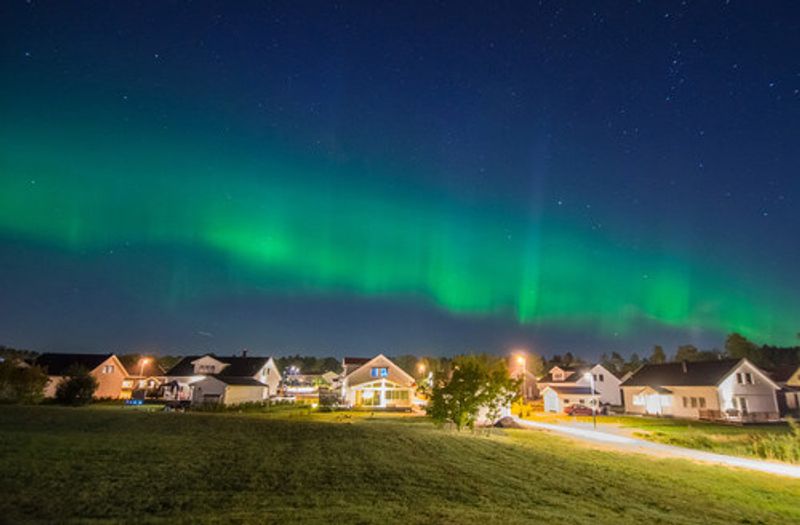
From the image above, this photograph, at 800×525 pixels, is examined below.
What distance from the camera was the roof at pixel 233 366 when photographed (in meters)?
70.8

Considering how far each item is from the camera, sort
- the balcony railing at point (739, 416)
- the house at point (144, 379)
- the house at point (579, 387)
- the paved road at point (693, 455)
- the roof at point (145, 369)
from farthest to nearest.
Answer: the roof at point (145, 369) < the house at point (144, 379) < the house at point (579, 387) < the balcony railing at point (739, 416) < the paved road at point (693, 455)

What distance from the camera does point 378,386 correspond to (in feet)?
202

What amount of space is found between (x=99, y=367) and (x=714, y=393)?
8407 centimetres

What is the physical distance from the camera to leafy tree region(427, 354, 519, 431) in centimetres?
2667

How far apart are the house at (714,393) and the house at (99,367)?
77.1 meters

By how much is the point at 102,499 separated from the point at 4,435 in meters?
13.1

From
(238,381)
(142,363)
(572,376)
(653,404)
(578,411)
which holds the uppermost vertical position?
(142,363)

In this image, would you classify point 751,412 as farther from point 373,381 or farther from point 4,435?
point 4,435

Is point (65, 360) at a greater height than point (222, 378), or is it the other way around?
point (65, 360)

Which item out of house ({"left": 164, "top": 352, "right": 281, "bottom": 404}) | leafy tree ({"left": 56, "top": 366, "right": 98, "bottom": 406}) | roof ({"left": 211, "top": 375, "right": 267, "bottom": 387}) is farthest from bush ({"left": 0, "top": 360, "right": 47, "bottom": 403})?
roof ({"left": 211, "top": 375, "right": 267, "bottom": 387})

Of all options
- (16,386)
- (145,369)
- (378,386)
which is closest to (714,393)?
(378,386)

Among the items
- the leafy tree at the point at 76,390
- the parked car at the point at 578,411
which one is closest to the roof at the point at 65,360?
the leafy tree at the point at 76,390

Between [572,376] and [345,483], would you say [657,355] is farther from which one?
[345,483]

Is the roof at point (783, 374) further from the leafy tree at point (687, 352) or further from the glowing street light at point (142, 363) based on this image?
the glowing street light at point (142, 363)
